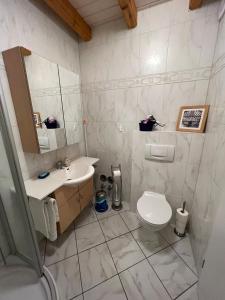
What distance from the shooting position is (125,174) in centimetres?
210

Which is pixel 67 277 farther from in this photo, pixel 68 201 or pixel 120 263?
pixel 68 201

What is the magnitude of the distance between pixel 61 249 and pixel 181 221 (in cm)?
137

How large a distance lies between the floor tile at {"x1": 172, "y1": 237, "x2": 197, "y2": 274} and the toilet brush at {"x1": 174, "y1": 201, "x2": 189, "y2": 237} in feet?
0.27

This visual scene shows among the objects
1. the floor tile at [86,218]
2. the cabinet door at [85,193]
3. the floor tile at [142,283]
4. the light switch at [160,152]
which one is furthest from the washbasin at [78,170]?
the floor tile at [142,283]

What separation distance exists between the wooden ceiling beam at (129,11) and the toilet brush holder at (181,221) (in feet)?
7.21

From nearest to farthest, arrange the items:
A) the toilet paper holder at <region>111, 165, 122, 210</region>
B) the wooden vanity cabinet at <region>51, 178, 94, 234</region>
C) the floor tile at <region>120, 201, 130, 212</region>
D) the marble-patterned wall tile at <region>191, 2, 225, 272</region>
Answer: the marble-patterned wall tile at <region>191, 2, 225, 272</region>
the wooden vanity cabinet at <region>51, 178, 94, 234</region>
the toilet paper holder at <region>111, 165, 122, 210</region>
the floor tile at <region>120, 201, 130, 212</region>

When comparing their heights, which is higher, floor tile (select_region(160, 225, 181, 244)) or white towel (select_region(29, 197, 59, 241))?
white towel (select_region(29, 197, 59, 241))

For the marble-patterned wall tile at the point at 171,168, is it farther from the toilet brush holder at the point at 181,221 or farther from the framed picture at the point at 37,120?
the framed picture at the point at 37,120

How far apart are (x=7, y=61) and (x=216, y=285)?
216cm

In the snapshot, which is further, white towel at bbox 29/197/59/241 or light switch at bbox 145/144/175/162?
light switch at bbox 145/144/175/162

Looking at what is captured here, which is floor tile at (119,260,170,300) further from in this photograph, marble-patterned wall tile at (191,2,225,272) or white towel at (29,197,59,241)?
white towel at (29,197,59,241)

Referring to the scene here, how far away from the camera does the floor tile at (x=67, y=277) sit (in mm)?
1104

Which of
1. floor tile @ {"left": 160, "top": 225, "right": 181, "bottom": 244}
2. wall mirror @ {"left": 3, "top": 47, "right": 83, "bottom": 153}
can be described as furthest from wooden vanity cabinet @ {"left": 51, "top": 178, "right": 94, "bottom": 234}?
floor tile @ {"left": 160, "top": 225, "right": 181, "bottom": 244}

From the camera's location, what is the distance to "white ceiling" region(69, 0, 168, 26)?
1418mm
